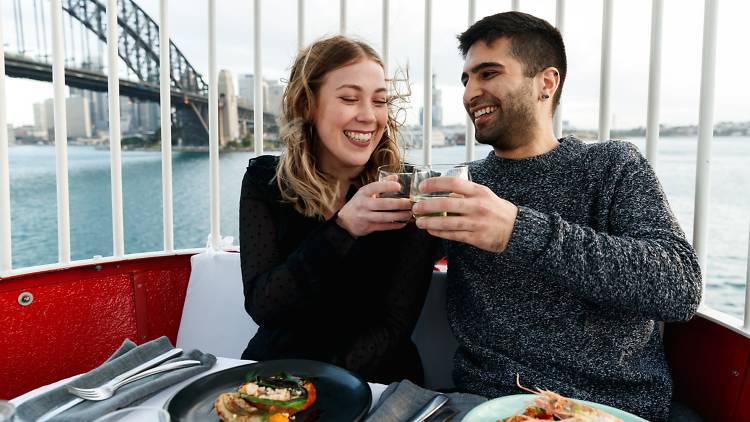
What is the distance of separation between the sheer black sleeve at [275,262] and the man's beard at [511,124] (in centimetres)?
54

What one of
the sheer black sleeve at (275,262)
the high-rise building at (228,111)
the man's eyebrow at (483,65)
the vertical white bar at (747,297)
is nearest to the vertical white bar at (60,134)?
the high-rise building at (228,111)

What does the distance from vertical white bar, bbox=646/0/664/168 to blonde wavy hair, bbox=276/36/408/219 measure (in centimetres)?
78

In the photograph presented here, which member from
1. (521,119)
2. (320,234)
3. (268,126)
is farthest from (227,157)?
(521,119)

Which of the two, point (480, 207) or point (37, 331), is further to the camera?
point (37, 331)

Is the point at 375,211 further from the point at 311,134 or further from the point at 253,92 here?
the point at 253,92

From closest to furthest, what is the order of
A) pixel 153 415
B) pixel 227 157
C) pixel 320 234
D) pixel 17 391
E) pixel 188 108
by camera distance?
pixel 153 415
pixel 320 234
pixel 17 391
pixel 227 157
pixel 188 108

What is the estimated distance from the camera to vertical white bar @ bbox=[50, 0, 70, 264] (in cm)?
173

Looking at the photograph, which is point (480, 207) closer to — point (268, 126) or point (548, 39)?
point (548, 39)

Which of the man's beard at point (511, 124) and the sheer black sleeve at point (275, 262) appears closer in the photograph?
the sheer black sleeve at point (275, 262)

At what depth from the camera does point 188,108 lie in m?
2.53

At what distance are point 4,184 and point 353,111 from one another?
1.18 m

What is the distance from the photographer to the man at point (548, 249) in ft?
3.21

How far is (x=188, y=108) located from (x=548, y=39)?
1.77 meters

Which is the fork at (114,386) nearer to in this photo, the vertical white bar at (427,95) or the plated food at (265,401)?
the plated food at (265,401)
